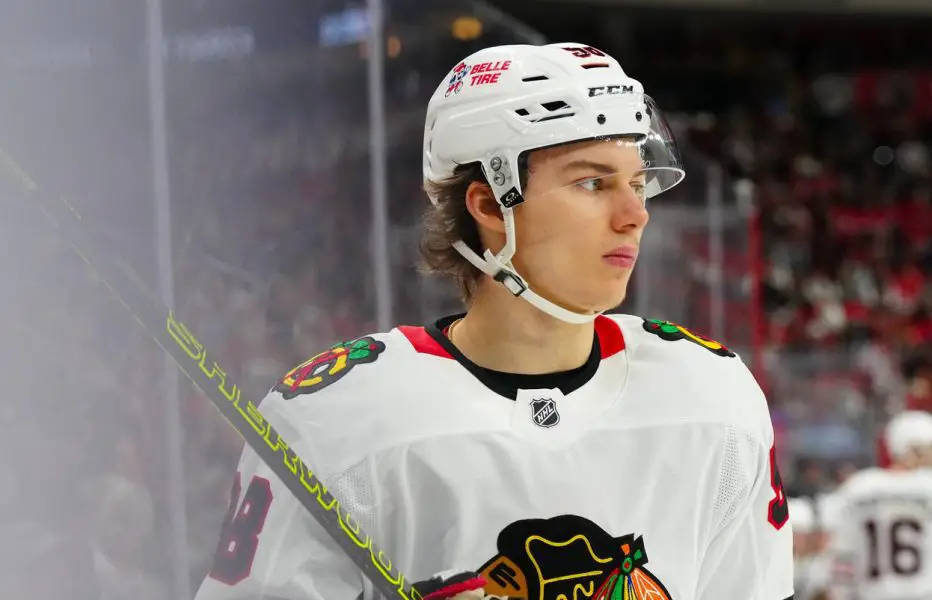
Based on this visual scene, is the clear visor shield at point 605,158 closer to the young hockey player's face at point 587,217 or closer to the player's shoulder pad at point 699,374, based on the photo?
the young hockey player's face at point 587,217

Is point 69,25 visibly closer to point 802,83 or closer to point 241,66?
point 241,66

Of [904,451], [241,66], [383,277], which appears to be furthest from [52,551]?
[904,451]

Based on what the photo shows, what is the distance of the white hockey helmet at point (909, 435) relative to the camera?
4.30 metres

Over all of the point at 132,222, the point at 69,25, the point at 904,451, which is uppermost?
the point at 69,25

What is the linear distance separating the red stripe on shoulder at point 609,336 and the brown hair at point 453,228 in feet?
0.54

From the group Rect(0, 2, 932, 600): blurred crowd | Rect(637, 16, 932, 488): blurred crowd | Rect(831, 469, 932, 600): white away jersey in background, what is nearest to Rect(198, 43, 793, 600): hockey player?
Rect(0, 2, 932, 600): blurred crowd

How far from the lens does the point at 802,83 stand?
10.0 m

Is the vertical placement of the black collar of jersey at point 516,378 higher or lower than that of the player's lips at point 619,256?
lower

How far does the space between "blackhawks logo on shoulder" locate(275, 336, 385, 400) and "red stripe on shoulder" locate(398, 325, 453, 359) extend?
1.5 inches

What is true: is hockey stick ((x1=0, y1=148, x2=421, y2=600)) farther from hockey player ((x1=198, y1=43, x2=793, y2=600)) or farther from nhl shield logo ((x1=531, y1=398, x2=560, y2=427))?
nhl shield logo ((x1=531, y1=398, x2=560, y2=427))

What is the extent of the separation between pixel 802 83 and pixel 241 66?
902 cm

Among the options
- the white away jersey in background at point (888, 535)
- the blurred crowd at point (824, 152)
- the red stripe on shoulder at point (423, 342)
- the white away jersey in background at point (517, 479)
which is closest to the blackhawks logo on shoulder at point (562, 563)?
the white away jersey in background at point (517, 479)

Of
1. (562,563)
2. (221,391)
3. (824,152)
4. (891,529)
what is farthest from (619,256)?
(824,152)

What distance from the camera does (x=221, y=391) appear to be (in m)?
1.14
